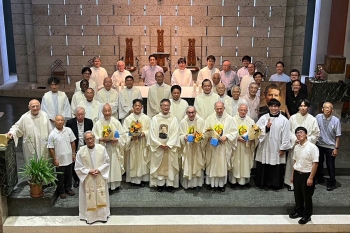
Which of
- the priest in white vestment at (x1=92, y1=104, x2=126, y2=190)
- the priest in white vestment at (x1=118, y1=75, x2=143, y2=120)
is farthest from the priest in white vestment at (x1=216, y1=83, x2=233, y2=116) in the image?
the priest in white vestment at (x1=92, y1=104, x2=126, y2=190)

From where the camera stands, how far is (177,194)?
8.41 meters

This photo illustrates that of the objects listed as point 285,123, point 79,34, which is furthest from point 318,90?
point 79,34

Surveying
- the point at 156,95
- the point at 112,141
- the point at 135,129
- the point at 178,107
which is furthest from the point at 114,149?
the point at 156,95

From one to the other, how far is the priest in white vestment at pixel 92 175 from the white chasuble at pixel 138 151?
101cm

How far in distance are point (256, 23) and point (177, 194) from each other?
7.80 meters

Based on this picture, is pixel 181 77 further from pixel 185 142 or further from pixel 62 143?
pixel 62 143

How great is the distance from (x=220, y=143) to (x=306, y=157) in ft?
5.26

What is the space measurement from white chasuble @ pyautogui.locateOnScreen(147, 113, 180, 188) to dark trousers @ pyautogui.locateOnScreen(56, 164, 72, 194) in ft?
4.64

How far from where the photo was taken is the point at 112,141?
323 inches

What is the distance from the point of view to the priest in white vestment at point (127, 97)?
31.5ft

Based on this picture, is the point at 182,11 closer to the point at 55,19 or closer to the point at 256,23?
the point at 256,23

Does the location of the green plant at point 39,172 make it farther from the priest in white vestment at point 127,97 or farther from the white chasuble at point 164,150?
the priest in white vestment at point 127,97

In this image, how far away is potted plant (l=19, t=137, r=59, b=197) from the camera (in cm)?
762

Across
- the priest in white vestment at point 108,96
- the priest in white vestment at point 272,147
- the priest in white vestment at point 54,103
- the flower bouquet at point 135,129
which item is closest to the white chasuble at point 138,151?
the flower bouquet at point 135,129
